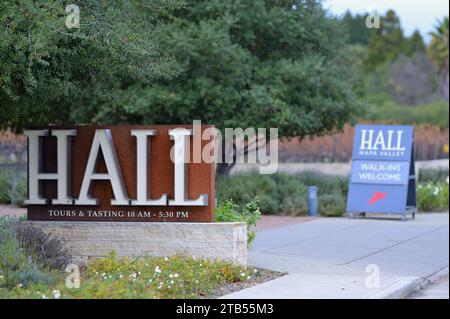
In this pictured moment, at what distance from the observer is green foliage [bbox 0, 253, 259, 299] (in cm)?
849

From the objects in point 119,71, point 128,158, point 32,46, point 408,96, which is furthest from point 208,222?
point 408,96

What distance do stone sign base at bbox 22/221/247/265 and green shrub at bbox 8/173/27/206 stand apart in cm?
852

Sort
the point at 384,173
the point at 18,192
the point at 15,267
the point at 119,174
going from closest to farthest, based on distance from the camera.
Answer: the point at 15,267 < the point at 119,174 < the point at 384,173 < the point at 18,192

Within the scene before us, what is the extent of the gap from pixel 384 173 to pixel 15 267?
12301mm

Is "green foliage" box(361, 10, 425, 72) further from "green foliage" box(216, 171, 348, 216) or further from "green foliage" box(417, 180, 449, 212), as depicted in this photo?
"green foliage" box(216, 171, 348, 216)

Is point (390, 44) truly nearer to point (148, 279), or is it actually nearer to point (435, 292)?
point (435, 292)

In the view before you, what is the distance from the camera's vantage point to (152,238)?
11.2 m

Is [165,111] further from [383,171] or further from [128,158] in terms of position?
[128,158]

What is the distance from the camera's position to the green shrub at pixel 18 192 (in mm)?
19828

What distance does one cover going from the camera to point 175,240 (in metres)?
11.2

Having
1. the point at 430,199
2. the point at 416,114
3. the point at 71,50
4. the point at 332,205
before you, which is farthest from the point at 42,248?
the point at 416,114

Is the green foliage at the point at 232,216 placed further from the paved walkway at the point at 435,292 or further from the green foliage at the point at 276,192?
the green foliage at the point at 276,192

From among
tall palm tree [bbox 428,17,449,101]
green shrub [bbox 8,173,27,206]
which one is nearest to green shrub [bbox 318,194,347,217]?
green shrub [bbox 8,173,27,206]
